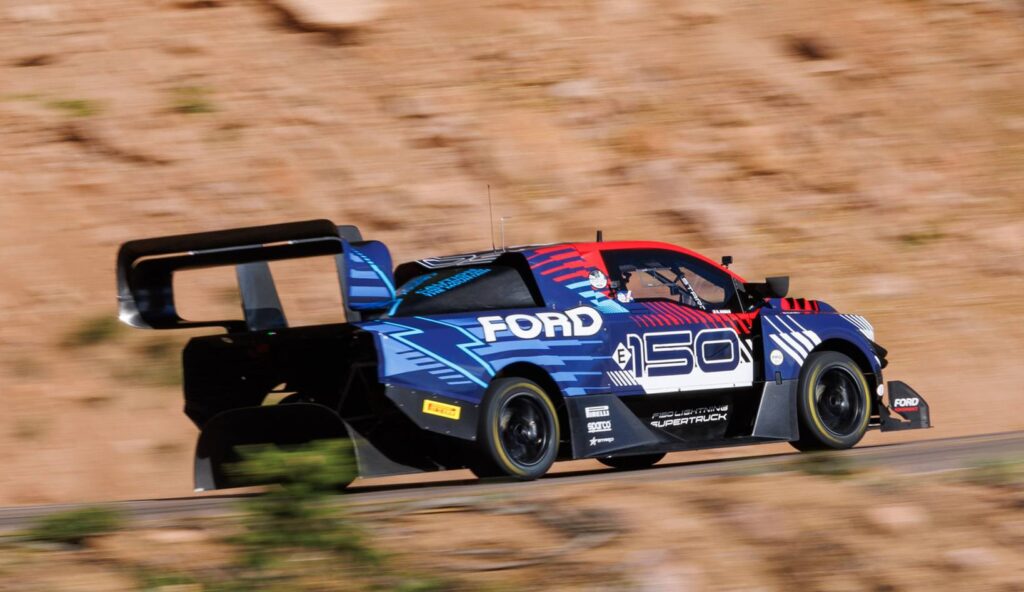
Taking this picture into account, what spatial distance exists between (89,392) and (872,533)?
9875 mm

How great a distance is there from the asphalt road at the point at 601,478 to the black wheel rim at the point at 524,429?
9.3 inches

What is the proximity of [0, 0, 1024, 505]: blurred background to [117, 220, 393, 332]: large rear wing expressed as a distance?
487 centimetres

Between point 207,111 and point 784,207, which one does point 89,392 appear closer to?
point 207,111

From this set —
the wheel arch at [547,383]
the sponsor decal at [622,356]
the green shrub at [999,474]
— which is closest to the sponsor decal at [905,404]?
the sponsor decal at [622,356]

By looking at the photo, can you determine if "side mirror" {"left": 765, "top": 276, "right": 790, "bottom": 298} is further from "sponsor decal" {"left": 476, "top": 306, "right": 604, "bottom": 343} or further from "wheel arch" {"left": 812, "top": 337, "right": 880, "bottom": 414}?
"sponsor decal" {"left": 476, "top": 306, "right": 604, "bottom": 343}

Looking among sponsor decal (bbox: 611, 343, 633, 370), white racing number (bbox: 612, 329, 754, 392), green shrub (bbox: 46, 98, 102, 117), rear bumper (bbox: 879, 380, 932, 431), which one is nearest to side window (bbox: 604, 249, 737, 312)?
white racing number (bbox: 612, 329, 754, 392)

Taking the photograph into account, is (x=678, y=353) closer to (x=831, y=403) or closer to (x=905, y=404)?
(x=831, y=403)

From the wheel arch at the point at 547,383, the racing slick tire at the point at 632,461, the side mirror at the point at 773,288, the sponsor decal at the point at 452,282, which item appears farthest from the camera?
the racing slick tire at the point at 632,461

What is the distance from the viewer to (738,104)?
70.5ft

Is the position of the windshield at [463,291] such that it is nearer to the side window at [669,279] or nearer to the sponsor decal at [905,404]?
the side window at [669,279]

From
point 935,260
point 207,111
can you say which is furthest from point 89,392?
point 935,260

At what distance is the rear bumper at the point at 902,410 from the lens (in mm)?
12758

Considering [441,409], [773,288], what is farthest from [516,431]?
[773,288]

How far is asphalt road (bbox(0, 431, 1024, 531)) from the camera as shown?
29.0 feet
